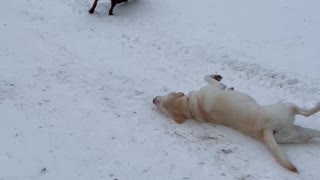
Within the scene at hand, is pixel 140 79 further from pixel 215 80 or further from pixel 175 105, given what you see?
pixel 215 80

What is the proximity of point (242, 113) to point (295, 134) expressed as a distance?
2.04ft

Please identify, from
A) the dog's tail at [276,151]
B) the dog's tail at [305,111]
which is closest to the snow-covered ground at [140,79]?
the dog's tail at [276,151]

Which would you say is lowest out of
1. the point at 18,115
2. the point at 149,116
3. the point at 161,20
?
the point at 18,115

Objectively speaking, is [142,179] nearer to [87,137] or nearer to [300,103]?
[87,137]

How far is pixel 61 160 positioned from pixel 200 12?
467cm

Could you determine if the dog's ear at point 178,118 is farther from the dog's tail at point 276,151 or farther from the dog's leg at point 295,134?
the dog's leg at point 295,134

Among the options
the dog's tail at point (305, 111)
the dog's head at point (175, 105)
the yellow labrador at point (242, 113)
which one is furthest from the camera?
the dog's head at point (175, 105)

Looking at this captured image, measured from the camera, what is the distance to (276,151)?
4715mm

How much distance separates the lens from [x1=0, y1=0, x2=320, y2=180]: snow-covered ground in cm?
488

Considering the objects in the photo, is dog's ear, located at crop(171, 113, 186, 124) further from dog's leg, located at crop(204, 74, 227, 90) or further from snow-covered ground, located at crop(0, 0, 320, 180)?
dog's leg, located at crop(204, 74, 227, 90)

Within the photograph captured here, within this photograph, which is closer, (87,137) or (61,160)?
(61,160)

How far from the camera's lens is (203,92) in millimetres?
5570

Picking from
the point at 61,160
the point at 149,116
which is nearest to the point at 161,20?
the point at 149,116

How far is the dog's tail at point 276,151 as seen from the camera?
4.59 metres
